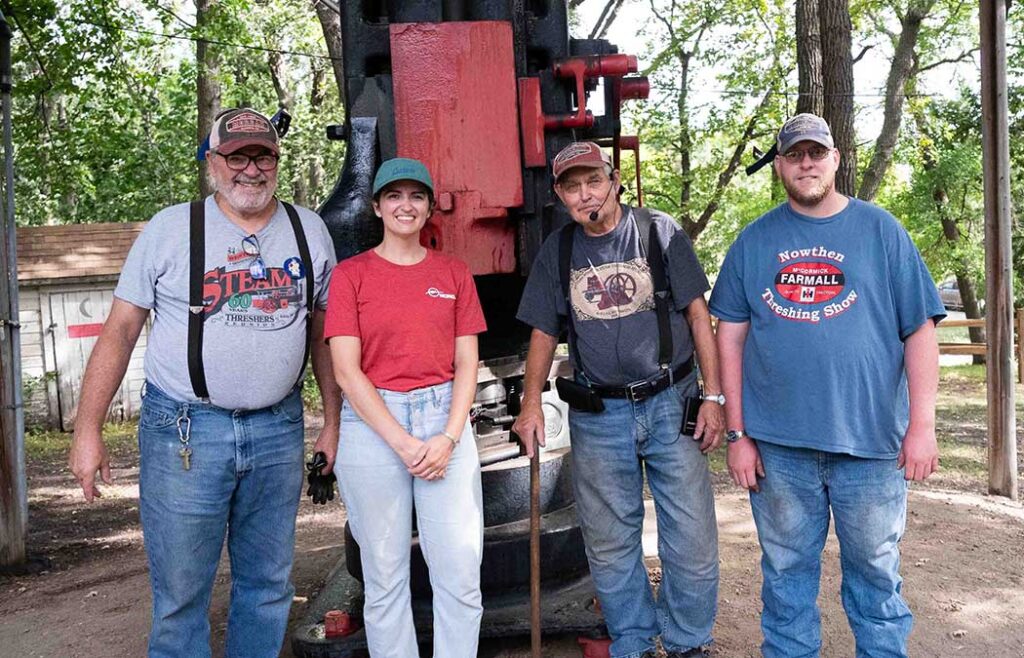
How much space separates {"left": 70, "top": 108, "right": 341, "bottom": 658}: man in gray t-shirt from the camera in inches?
108

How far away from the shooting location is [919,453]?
2748 mm

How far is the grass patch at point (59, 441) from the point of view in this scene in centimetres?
1024

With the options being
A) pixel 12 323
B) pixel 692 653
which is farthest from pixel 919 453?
pixel 12 323

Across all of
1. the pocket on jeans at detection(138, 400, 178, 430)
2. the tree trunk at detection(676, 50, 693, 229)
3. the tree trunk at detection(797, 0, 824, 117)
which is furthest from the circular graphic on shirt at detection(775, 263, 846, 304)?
the tree trunk at detection(676, 50, 693, 229)

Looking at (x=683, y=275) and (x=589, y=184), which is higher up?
(x=589, y=184)

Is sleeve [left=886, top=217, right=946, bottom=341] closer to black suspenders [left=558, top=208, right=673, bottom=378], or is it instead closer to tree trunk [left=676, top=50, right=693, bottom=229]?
black suspenders [left=558, top=208, right=673, bottom=378]

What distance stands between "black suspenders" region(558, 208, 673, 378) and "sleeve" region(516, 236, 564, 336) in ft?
0.09

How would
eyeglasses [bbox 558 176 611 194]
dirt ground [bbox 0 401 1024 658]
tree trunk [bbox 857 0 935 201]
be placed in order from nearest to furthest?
eyeglasses [bbox 558 176 611 194] < dirt ground [bbox 0 401 1024 658] < tree trunk [bbox 857 0 935 201]

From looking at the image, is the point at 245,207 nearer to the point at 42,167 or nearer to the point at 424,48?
the point at 424,48

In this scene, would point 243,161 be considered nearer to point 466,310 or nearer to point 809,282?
point 466,310

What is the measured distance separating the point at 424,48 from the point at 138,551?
407 centimetres

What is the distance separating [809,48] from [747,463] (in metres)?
6.54

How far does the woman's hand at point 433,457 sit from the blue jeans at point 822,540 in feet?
3.23

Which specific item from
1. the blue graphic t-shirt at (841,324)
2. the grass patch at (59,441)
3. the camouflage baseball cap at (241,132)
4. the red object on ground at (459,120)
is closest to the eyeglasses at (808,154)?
the blue graphic t-shirt at (841,324)
